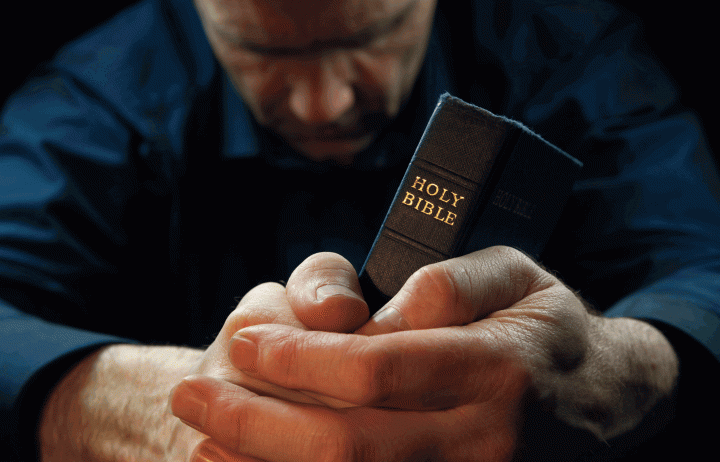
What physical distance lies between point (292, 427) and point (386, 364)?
4.4 inches

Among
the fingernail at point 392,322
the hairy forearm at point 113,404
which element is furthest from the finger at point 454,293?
the hairy forearm at point 113,404

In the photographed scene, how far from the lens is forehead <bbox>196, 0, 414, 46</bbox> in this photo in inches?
35.4

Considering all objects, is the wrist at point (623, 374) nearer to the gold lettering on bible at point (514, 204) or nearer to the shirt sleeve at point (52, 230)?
the gold lettering on bible at point (514, 204)

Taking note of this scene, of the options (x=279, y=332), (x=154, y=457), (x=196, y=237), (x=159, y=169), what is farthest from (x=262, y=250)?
(x=279, y=332)

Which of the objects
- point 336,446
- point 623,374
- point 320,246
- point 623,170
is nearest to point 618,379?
point 623,374

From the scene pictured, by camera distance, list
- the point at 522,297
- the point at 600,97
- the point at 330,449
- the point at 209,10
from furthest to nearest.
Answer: the point at 600,97 → the point at 209,10 → the point at 522,297 → the point at 330,449

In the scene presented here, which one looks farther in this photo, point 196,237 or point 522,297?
point 196,237

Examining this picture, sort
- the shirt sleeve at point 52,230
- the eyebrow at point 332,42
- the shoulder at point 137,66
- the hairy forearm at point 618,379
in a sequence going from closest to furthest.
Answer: the hairy forearm at point 618,379, the shirt sleeve at point 52,230, the eyebrow at point 332,42, the shoulder at point 137,66

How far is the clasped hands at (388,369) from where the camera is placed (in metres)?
0.53

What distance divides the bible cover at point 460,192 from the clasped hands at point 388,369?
1.2 inches

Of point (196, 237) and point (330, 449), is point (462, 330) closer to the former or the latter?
point (330, 449)

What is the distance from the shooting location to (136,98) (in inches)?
53.1

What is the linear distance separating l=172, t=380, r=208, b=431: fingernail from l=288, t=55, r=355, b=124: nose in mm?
624

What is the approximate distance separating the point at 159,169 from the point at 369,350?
99 cm
